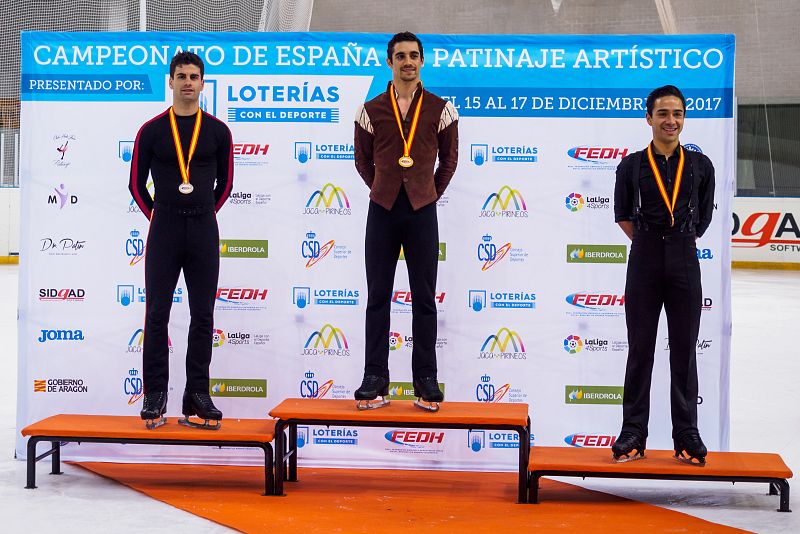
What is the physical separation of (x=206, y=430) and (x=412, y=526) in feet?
3.45

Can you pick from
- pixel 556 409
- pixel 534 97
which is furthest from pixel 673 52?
pixel 556 409

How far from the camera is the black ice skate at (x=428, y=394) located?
434 cm

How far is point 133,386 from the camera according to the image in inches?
195

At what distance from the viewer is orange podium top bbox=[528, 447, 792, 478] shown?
13.3 ft

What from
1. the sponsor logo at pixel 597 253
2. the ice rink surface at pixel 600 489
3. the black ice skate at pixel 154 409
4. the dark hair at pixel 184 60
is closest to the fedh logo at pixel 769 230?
the ice rink surface at pixel 600 489

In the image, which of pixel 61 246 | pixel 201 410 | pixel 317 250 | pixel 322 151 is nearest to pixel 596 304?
pixel 317 250

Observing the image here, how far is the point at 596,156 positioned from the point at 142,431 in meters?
2.41

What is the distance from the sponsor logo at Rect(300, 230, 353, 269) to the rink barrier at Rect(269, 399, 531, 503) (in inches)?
31.4

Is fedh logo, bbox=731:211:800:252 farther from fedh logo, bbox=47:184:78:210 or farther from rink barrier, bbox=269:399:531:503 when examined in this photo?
fedh logo, bbox=47:184:78:210

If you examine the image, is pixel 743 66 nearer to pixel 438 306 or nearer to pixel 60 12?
pixel 60 12

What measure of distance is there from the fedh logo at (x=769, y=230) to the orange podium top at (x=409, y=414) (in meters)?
14.6

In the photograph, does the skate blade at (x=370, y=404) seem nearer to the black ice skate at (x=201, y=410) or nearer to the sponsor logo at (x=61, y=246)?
the black ice skate at (x=201, y=410)

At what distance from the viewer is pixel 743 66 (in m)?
18.2

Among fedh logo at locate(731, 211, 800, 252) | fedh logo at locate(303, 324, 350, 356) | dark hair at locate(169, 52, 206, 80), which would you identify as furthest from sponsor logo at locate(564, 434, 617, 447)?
fedh logo at locate(731, 211, 800, 252)
